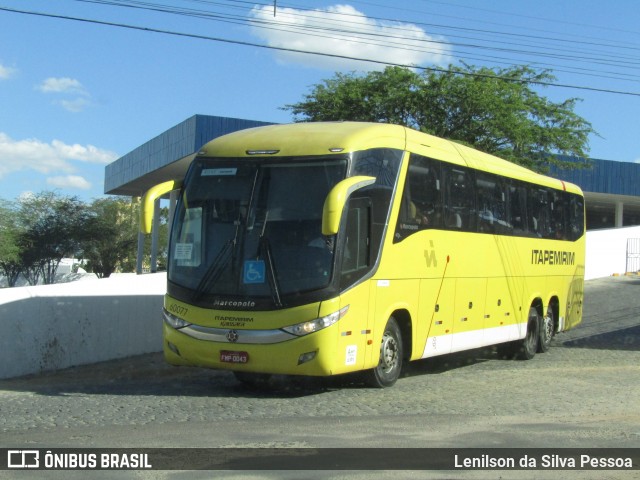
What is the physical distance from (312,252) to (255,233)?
32.3 inches

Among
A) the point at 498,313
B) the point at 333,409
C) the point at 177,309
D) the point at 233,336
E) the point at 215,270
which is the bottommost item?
the point at 333,409

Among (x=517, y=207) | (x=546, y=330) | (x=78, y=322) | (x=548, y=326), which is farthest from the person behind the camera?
Answer: (x=548, y=326)

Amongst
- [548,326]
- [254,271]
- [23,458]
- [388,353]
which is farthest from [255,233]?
[548,326]

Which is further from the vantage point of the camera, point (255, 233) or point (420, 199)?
point (420, 199)

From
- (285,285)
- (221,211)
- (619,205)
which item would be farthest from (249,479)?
(619,205)

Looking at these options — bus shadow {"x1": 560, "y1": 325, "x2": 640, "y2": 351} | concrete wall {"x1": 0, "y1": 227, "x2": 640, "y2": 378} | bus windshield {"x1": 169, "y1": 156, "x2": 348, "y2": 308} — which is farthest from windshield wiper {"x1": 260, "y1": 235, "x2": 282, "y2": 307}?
bus shadow {"x1": 560, "y1": 325, "x2": 640, "y2": 351}

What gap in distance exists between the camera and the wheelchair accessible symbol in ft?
35.6

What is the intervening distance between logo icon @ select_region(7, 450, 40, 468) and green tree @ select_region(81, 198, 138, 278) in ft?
193

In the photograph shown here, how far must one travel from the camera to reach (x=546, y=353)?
18.2 metres

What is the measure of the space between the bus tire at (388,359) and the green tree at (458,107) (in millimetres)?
22478

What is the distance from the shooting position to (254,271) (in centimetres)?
1089

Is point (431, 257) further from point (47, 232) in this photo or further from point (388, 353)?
point (47, 232)

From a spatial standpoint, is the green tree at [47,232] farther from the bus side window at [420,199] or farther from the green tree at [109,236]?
the bus side window at [420,199]

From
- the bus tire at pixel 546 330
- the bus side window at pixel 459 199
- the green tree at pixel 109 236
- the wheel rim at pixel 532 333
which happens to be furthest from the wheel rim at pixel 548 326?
the green tree at pixel 109 236
